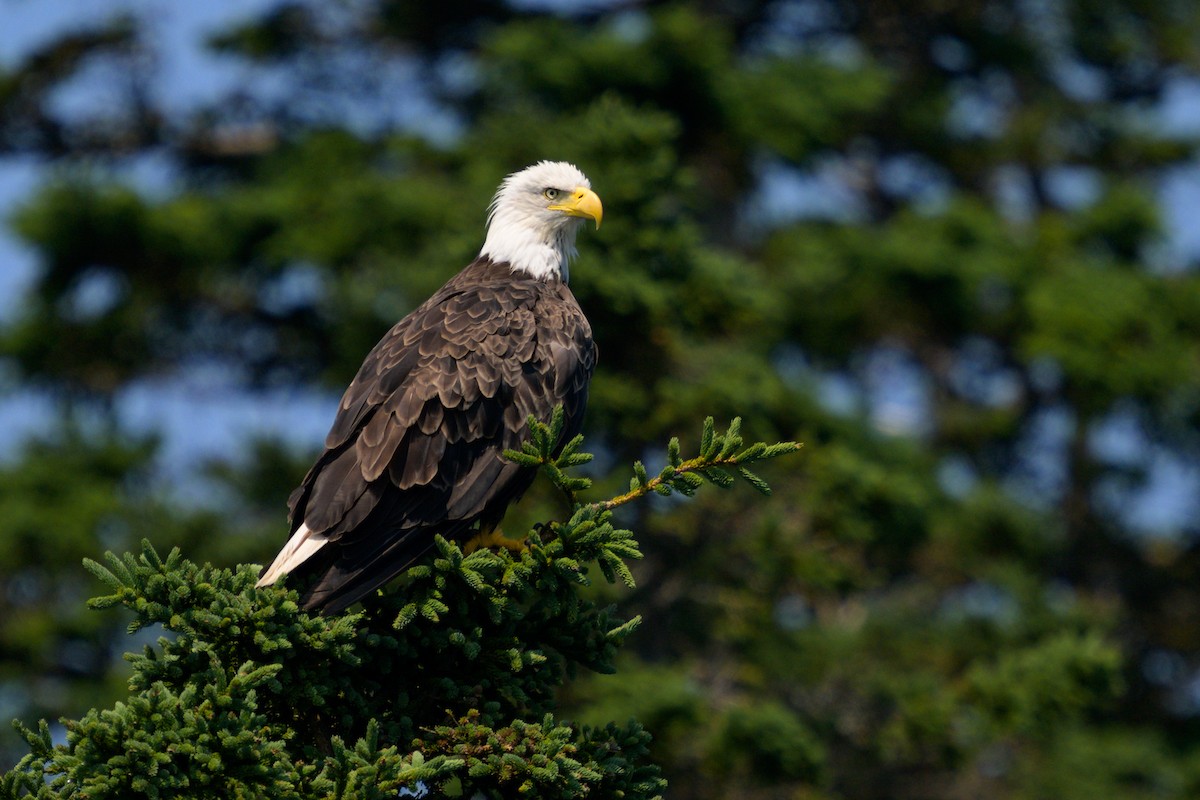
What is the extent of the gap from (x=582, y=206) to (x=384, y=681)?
2719 mm

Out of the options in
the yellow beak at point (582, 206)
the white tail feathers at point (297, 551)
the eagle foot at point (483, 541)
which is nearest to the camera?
the white tail feathers at point (297, 551)

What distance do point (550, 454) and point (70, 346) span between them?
11.7 metres

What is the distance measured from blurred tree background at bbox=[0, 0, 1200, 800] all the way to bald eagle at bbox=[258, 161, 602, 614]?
113 inches

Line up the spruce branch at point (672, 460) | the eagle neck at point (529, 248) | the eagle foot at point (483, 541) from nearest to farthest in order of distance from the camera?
the spruce branch at point (672, 460)
the eagle foot at point (483, 541)
the eagle neck at point (529, 248)

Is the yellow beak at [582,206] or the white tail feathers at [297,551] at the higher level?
the yellow beak at [582,206]

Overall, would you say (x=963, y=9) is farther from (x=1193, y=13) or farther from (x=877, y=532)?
(x=877, y=532)

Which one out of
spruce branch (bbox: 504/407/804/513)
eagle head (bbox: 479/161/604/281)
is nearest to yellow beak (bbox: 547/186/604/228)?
eagle head (bbox: 479/161/604/281)

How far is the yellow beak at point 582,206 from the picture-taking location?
23.7 ft

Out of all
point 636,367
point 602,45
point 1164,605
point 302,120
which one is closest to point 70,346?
point 302,120

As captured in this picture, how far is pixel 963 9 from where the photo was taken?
18.3 m

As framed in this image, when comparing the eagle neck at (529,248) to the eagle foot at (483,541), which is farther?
the eagle neck at (529,248)

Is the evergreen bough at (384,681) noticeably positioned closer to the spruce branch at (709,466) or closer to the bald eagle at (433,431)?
the spruce branch at (709,466)

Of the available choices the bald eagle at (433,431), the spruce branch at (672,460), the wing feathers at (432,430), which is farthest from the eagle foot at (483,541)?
the spruce branch at (672,460)

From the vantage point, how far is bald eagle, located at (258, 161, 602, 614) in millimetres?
5398
